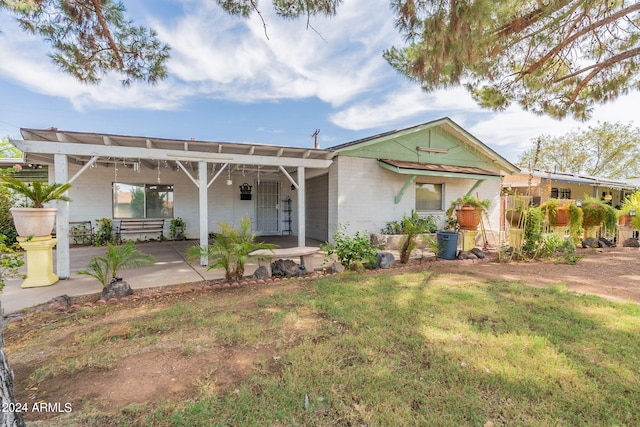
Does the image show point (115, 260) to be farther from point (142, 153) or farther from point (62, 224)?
point (142, 153)

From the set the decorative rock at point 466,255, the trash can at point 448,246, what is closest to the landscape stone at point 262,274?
the trash can at point 448,246

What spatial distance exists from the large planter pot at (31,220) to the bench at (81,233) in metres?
4.82

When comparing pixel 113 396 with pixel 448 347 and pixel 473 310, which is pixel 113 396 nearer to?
pixel 448 347

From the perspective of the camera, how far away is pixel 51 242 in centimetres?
460

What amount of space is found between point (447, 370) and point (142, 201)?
34.4 feet

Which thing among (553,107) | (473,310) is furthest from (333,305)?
(553,107)

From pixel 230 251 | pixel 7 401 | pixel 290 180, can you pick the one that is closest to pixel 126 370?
pixel 7 401

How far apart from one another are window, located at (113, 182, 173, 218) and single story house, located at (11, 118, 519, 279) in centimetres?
3

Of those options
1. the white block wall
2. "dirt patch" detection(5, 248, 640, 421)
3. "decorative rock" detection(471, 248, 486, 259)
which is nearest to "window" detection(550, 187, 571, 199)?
the white block wall

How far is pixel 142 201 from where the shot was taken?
372 inches

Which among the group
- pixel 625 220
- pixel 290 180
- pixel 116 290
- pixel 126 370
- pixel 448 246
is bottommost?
pixel 126 370

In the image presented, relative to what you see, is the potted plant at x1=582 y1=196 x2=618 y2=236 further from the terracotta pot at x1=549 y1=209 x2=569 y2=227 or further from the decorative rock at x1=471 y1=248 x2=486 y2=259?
the decorative rock at x1=471 y1=248 x2=486 y2=259

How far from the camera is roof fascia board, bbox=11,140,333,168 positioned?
15.7 feet

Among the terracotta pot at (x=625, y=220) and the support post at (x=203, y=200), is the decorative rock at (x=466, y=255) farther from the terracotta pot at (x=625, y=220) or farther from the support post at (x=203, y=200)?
the terracotta pot at (x=625, y=220)
